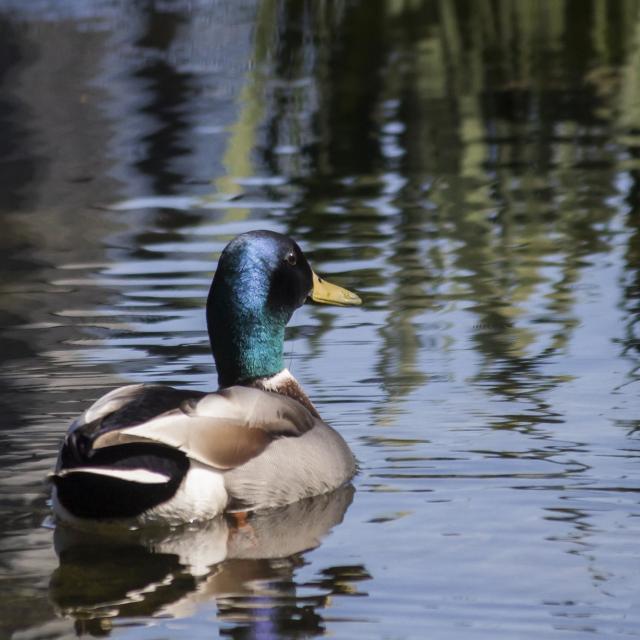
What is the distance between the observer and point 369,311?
9.09m

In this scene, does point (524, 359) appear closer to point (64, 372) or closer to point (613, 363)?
point (613, 363)

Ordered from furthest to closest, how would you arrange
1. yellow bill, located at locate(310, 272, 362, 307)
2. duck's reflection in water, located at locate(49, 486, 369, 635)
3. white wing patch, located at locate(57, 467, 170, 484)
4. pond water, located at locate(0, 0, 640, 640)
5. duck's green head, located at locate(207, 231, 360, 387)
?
yellow bill, located at locate(310, 272, 362, 307), duck's green head, located at locate(207, 231, 360, 387), white wing patch, located at locate(57, 467, 170, 484), pond water, located at locate(0, 0, 640, 640), duck's reflection in water, located at locate(49, 486, 369, 635)

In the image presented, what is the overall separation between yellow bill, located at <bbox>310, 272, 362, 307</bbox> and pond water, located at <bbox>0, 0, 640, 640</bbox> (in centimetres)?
38

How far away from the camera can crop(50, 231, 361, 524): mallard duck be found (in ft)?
19.5

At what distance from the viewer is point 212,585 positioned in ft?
18.6

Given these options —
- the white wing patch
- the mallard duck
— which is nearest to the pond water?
the mallard duck

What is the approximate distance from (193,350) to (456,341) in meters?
1.23

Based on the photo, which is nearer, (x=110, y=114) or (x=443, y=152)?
(x=443, y=152)

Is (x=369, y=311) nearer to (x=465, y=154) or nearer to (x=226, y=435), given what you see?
(x=226, y=435)

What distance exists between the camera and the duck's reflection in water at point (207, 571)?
5398 mm

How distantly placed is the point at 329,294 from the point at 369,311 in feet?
4.72

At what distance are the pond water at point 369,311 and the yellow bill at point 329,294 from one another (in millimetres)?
379

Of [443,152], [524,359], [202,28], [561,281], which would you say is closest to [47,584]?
[524,359]

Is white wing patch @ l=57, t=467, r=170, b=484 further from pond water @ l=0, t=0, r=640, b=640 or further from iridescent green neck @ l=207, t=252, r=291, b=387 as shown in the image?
iridescent green neck @ l=207, t=252, r=291, b=387
